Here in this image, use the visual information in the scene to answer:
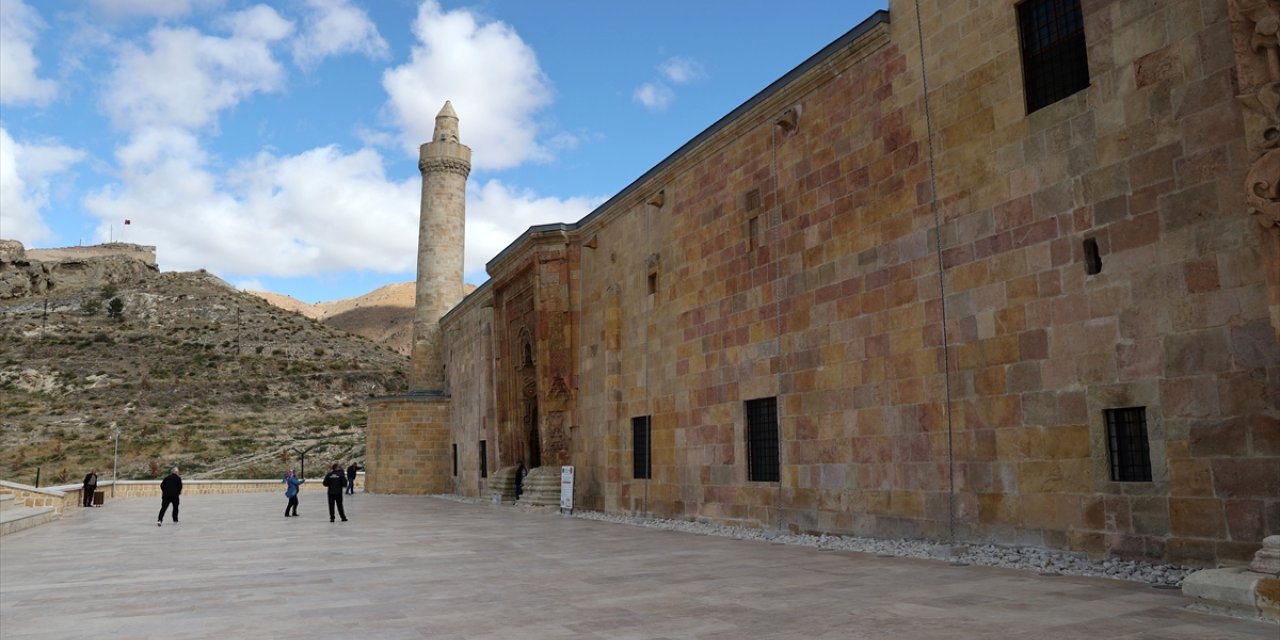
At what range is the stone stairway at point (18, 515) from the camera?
611 inches

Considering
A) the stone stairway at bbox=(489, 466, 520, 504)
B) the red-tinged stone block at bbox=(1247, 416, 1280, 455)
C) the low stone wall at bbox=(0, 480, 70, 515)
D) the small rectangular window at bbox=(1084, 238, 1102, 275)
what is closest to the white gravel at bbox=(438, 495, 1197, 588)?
the red-tinged stone block at bbox=(1247, 416, 1280, 455)

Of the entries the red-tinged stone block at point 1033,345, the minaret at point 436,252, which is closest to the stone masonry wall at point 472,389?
the minaret at point 436,252

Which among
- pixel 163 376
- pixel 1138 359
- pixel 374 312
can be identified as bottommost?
pixel 1138 359

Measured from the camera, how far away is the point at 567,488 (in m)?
19.0

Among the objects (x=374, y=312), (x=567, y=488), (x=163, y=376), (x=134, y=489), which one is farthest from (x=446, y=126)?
(x=374, y=312)

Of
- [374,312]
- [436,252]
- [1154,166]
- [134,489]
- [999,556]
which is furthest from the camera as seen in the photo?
[374,312]

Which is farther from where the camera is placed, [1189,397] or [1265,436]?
[1189,397]

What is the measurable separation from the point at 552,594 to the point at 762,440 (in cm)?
687

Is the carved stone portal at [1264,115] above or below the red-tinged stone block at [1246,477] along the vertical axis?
above

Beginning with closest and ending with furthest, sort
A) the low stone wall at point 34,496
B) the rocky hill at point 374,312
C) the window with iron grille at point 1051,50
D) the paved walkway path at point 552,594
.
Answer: the paved walkway path at point 552,594 → the window with iron grille at point 1051,50 → the low stone wall at point 34,496 → the rocky hill at point 374,312

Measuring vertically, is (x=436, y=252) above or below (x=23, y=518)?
above

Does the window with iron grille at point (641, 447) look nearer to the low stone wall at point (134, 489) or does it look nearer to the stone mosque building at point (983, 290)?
the stone mosque building at point (983, 290)

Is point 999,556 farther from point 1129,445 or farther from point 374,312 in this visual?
point 374,312

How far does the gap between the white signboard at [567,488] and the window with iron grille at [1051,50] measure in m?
13.1
